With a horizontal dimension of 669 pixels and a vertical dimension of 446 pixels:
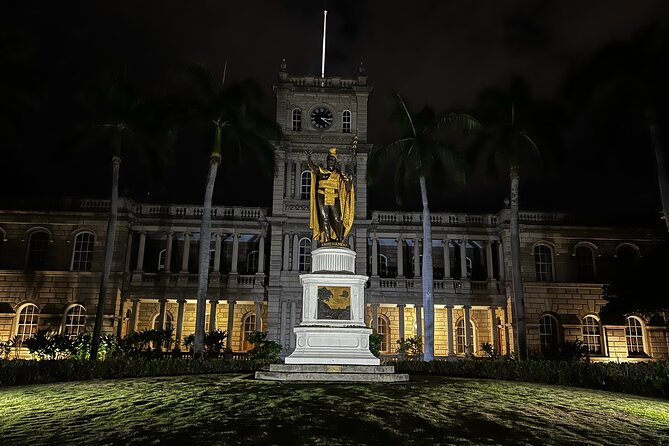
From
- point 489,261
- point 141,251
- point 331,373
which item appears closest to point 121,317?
point 141,251

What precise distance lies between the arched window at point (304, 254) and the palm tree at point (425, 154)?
965cm

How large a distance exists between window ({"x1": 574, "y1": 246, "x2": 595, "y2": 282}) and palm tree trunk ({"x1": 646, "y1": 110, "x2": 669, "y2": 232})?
630 inches

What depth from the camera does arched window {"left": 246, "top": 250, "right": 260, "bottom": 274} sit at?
35469 millimetres

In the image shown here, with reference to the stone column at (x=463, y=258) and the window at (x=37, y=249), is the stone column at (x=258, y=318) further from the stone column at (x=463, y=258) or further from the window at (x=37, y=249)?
the window at (x=37, y=249)

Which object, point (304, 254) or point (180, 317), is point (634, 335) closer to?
point (304, 254)

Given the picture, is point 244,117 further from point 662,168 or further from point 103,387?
point 662,168

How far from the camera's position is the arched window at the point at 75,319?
104 ft

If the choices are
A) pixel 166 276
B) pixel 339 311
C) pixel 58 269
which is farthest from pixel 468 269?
pixel 58 269

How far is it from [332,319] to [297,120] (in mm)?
23083

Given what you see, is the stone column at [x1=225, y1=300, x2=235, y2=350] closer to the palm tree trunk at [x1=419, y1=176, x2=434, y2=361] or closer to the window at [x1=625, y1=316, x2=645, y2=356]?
the palm tree trunk at [x1=419, y1=176, x2=434, y2=361]

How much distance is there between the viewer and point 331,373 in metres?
11.5

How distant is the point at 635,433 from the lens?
6.76m

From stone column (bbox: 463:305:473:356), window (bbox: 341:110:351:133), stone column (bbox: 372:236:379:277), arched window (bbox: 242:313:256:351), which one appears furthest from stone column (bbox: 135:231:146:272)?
stone column (bbox: 463:305:473:356)

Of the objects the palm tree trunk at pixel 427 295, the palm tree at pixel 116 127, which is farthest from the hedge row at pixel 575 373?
the palm tree at pixel 116 127
